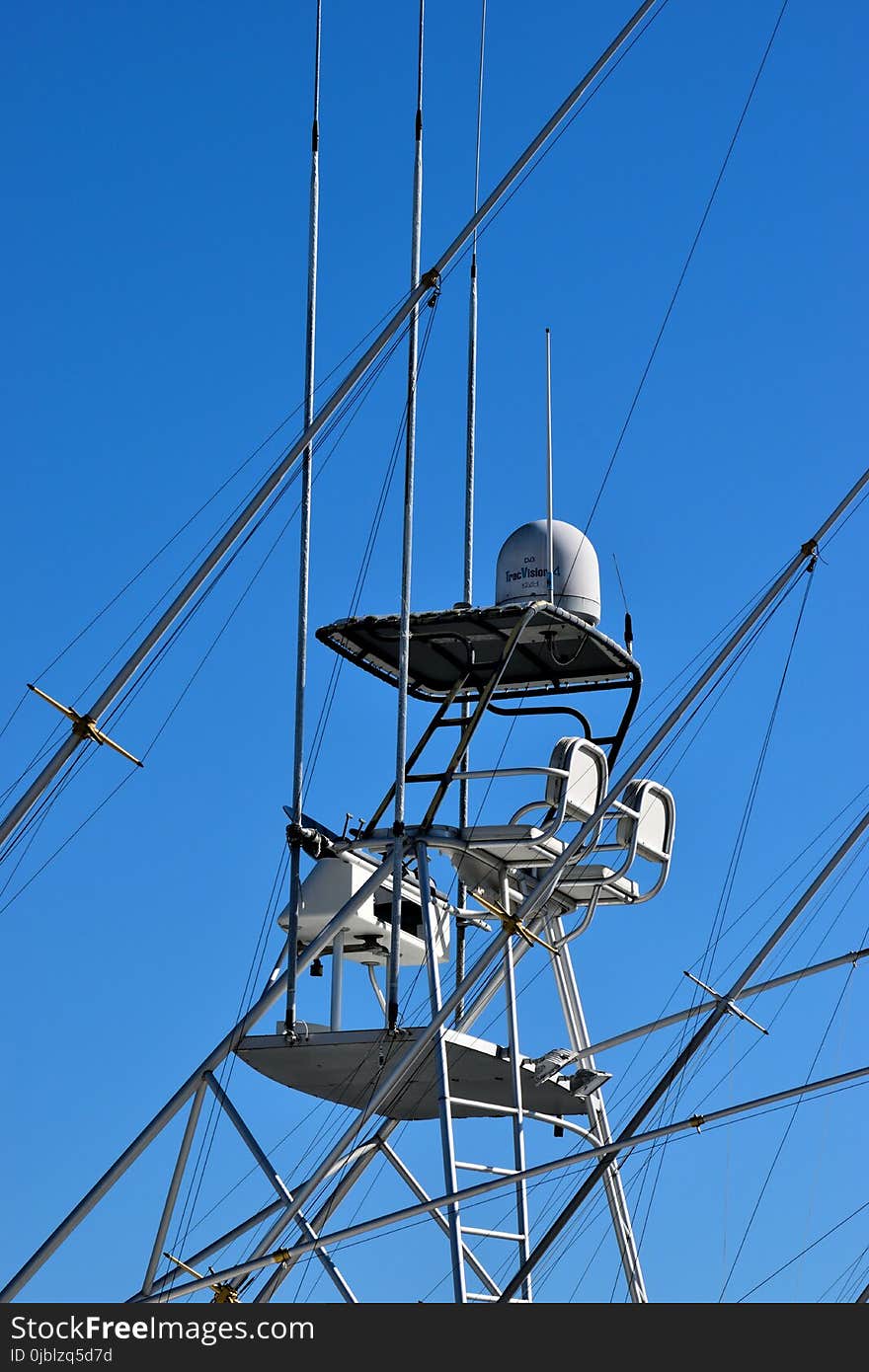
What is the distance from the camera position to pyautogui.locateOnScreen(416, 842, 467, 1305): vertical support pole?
25656 millimetres

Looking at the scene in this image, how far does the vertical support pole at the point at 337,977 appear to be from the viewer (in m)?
27.4

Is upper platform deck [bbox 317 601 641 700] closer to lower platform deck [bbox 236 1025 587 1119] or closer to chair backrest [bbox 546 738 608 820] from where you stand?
chair backrest [bbox 546 738 608 820]

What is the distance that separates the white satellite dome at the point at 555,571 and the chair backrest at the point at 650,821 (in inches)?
88.7

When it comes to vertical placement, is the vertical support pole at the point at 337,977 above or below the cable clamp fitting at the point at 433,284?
below

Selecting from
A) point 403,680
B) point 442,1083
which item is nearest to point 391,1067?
point 442,1083

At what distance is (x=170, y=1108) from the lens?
26797mm

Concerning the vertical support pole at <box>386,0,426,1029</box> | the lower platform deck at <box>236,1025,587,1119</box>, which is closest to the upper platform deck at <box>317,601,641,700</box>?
the vertical support pole at <box>386,0,426,1029</box>

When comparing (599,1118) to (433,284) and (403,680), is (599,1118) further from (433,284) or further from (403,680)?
(433,284)

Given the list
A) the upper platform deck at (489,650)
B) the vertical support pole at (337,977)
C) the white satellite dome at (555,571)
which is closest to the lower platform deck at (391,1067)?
the vertical support pole at (337,977)

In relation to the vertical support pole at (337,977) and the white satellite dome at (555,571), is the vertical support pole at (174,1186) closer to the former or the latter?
the vertical support pole at (337,977)
